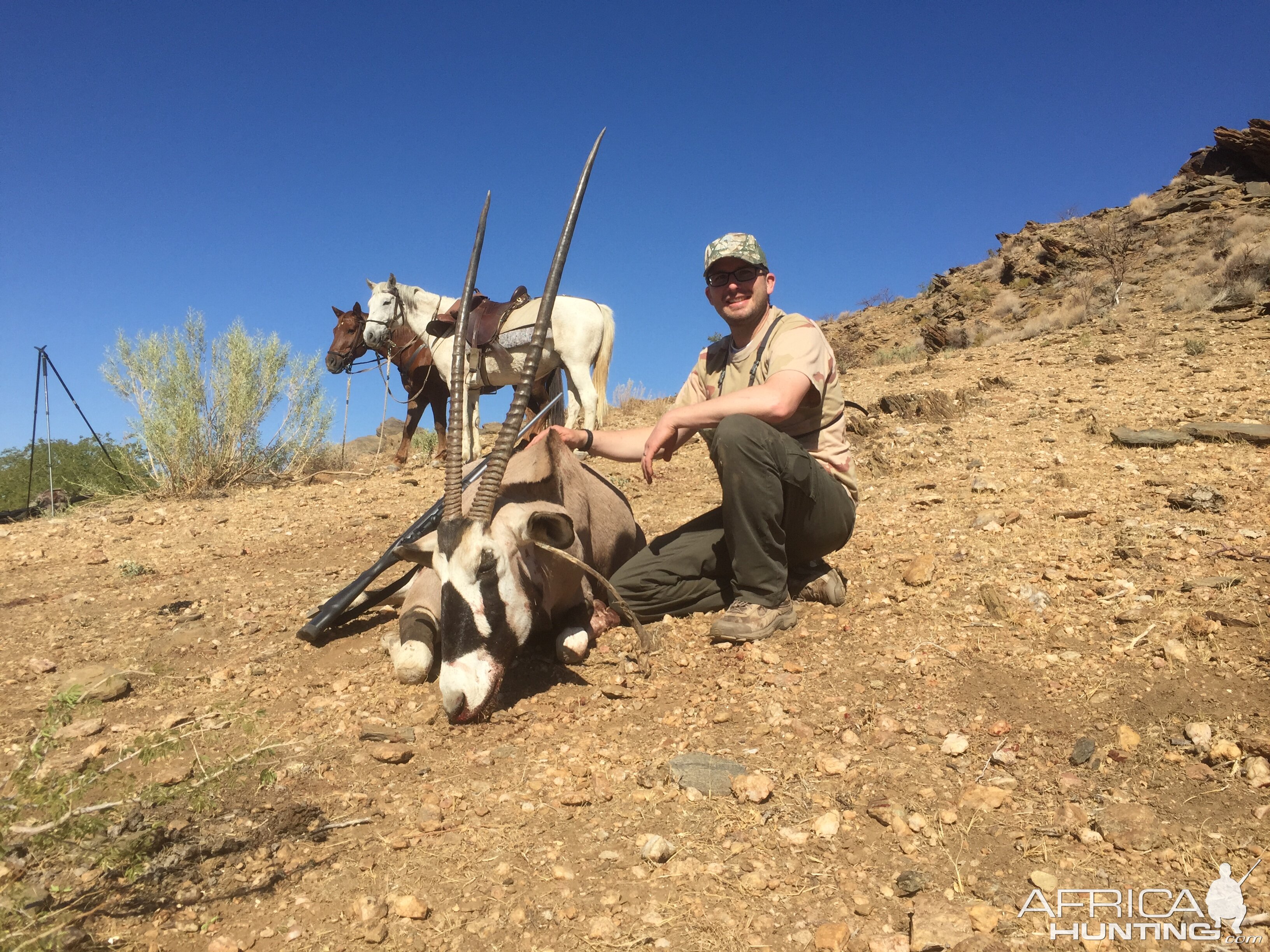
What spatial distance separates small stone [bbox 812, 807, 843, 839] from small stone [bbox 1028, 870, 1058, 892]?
54 cm

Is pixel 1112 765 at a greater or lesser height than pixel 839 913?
greater

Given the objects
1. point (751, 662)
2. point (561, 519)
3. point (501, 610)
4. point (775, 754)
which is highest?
point (561, 519)

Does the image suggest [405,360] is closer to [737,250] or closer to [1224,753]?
[737,250]

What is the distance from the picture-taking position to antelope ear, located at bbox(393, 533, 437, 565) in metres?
3.29

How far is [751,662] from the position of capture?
356 centimetres

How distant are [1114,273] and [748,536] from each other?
783 inches

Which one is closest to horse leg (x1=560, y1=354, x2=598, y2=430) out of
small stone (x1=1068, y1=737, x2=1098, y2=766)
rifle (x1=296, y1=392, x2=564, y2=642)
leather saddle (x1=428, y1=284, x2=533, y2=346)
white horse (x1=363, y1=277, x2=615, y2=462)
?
white horse (x1=363, y1=277, x2=615, y2=462)

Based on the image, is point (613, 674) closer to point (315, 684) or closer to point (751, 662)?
point (751, 662)

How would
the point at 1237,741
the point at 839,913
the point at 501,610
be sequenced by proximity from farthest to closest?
the point at 501,610 < the point at 1237,741 < the point at 839,913

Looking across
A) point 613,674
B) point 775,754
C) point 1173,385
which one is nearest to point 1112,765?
point 775,754

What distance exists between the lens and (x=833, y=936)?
189 cm

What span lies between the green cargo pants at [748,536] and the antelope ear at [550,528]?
2.98ft

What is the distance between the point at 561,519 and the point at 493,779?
1.14 meters

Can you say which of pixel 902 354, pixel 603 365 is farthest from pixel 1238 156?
pixel 603 365
